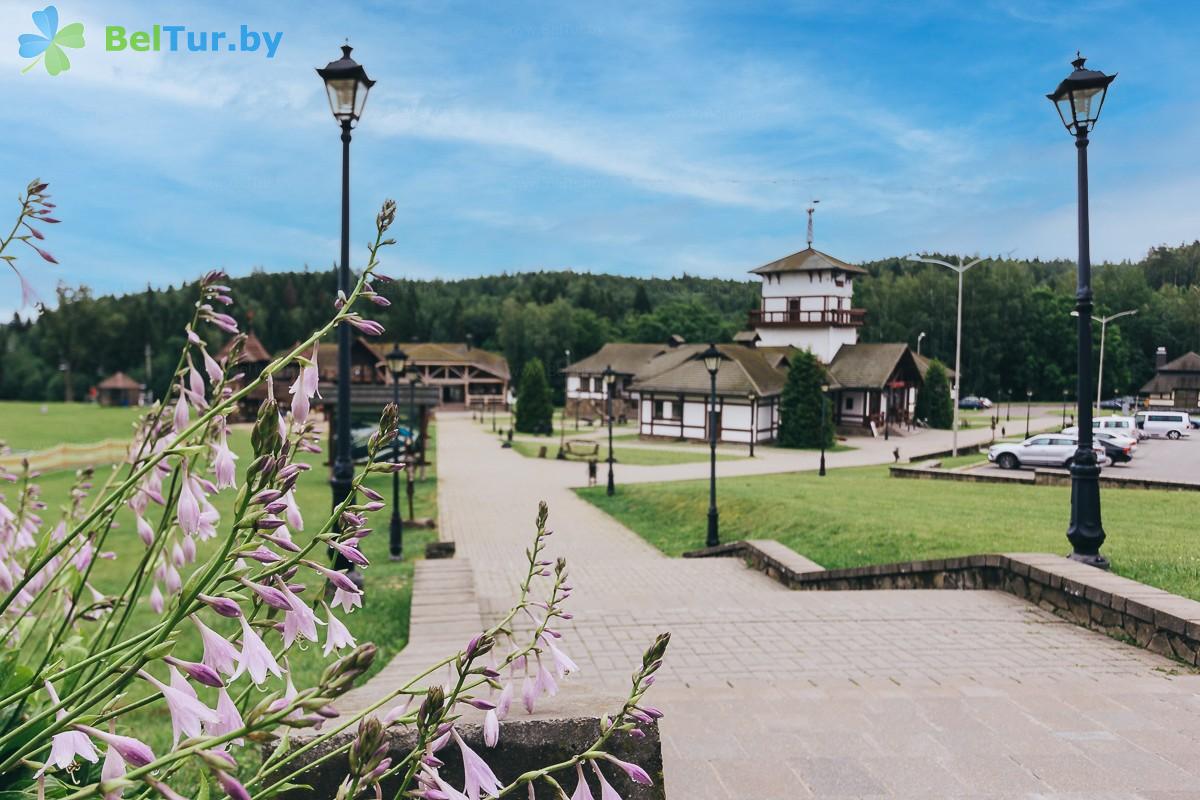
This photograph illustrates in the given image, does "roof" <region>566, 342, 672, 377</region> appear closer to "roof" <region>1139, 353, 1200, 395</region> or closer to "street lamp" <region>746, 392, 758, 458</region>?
"street lamp" <region>746, 392, 758, 458</region>

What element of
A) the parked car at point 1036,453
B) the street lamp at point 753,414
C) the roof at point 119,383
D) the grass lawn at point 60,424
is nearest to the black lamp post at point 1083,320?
the parked car at point 1036,453

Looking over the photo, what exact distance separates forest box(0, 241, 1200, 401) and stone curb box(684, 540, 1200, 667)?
23.1ft

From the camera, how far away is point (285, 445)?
1762mm

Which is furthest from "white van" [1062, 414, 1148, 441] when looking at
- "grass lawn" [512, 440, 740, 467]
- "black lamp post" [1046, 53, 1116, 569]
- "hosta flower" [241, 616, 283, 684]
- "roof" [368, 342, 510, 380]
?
"roof" [368, 342, 510, 380]

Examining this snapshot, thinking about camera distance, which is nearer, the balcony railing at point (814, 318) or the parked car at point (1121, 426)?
the parked car at point (1121, 426)

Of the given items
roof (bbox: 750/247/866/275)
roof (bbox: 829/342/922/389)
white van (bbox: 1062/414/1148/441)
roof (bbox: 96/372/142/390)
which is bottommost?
white van (bbox: 1062/414/1148/441)

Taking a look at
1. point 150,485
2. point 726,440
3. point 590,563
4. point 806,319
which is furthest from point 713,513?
point 806,319

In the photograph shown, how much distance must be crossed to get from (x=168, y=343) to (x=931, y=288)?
Answer: 6972 centimetres

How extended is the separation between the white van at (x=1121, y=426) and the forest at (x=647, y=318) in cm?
77

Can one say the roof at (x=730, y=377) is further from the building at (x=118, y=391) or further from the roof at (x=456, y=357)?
the building at (x=118, y=391)

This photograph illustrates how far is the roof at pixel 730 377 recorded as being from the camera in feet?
136

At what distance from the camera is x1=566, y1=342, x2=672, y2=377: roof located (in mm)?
64375

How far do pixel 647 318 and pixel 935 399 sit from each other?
43.7m

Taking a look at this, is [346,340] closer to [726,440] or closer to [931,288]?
[726,440]
